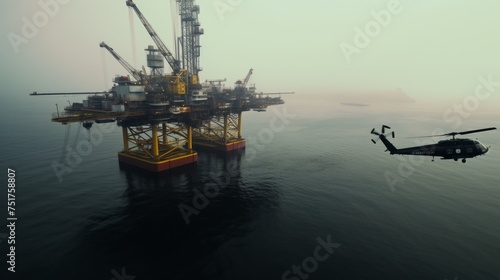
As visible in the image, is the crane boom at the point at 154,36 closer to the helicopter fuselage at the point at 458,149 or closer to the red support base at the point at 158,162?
the red support base at the point at 158,162

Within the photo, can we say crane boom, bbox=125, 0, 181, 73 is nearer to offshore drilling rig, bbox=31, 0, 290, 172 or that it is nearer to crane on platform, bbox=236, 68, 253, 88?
offshore drilling rig, bbox=31, 0, 290, 172

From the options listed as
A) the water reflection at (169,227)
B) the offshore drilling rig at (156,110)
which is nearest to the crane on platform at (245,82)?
the offshore drilling rig at (156,110)

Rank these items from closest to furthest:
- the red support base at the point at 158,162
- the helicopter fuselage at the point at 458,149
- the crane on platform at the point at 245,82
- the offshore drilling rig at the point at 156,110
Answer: the helicopter fuselage at the point at 458,149, the offshore drilling rig at the point at 156,110, the red support base at the point at 158,162, the crane on platform at the point at 245,82

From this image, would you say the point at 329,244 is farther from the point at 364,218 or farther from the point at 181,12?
the point at 181,12

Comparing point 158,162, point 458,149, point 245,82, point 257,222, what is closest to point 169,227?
point 257,222

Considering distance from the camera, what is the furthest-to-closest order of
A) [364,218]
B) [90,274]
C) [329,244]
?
[364,218], [329,244], [90,274]

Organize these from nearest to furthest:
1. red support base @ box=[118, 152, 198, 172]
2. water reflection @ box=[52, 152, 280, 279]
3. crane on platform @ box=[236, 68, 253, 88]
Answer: water reflection @ box=[52, 152, 280, 279], red support base @ box=[118, 152, 198, 172], crane on platform @ box=[236, 68, 253, 88]

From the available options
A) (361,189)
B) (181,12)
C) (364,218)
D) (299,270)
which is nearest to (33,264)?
(299,270)

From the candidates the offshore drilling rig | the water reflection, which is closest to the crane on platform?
the offshore drilling rig

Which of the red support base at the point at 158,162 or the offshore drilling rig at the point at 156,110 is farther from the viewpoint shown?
the red support base at the point at 158,162
